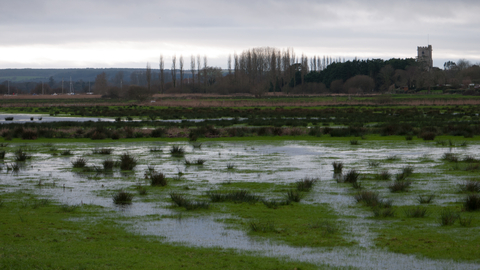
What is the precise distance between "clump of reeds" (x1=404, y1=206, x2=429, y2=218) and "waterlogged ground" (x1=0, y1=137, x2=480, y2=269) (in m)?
0.14

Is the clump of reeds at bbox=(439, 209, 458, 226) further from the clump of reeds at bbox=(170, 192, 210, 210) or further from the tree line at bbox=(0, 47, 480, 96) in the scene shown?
the tree line at bbox=(0, 47, 480, 96)

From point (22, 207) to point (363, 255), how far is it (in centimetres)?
753

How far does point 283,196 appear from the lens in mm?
12055

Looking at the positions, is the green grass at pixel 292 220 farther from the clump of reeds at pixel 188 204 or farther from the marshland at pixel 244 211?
the clump of reeds at pixel 188 204

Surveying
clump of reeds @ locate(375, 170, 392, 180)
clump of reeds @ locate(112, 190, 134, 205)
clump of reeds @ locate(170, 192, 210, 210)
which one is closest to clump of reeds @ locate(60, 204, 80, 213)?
clump of reeds @ locate(112, 190, 134, 205)

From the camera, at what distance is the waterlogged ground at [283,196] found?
7699 millimetres

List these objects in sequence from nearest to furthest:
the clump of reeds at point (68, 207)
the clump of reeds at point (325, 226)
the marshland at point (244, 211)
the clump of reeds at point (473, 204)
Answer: the marshland at point (244, 211)
the clump of reeds at point (325, 226)
the clump of reeds at point (473, 204)
the clump of reeds at point (68, 207)

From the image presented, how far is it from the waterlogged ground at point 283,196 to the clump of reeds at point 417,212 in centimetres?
14

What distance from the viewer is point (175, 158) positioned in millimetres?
20344

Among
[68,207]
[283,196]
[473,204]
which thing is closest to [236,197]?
[283,196]

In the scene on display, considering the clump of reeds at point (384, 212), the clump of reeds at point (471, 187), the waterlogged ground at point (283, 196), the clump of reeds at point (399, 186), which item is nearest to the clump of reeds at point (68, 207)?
the waterlogged ground at point (283, 196)

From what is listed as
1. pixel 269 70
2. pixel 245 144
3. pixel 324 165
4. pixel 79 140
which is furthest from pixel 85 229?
pixel 269 70

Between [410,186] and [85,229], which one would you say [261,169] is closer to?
[410,186]

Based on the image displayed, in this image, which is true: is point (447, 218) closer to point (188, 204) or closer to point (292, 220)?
point (292, 220)
